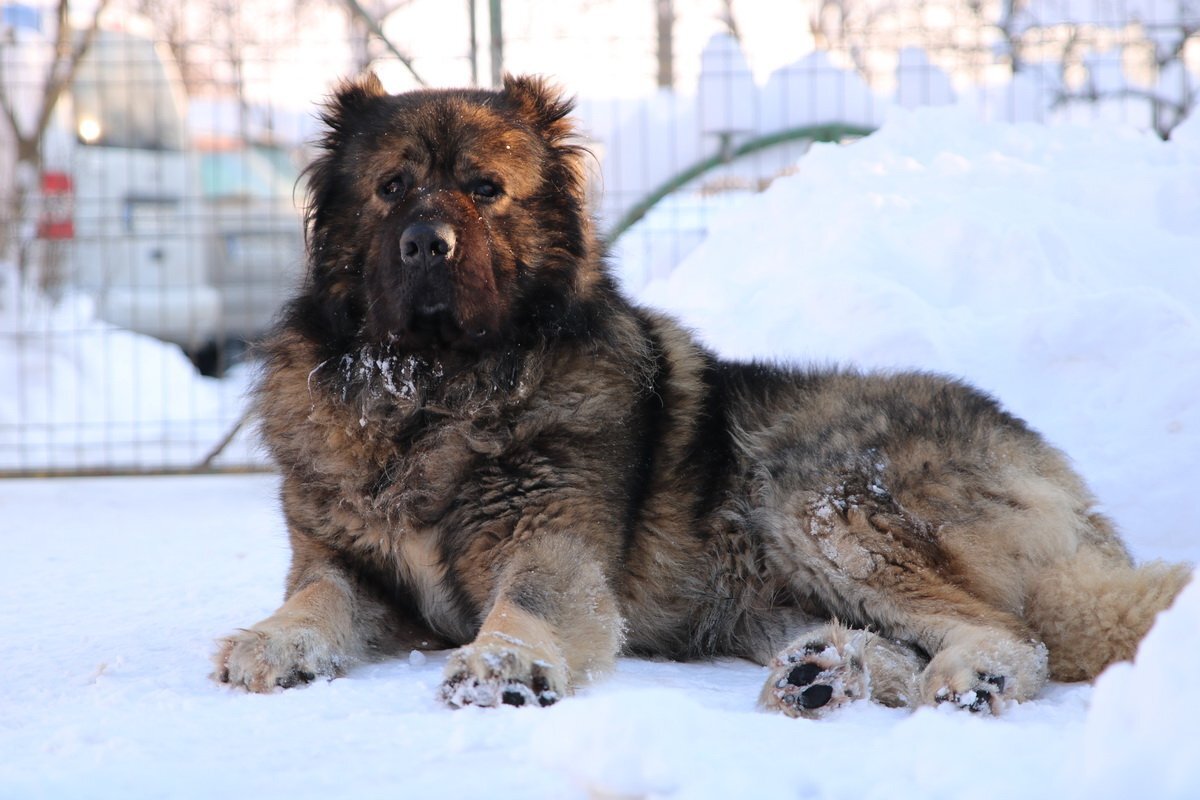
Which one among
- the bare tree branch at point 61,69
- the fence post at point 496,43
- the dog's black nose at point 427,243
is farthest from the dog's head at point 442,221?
the bare tree branch at point 61,69

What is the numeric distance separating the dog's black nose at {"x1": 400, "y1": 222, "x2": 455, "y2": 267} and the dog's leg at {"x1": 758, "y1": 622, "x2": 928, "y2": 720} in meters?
1.49

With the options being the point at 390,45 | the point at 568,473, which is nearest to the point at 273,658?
the point at 568,473

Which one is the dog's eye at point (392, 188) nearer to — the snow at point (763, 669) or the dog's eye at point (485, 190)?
the dog's eye at point (485, 190)

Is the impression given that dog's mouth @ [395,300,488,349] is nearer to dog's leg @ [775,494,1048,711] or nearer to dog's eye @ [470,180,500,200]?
dog's eye @ [470,180,500,200]

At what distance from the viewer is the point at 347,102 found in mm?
3758

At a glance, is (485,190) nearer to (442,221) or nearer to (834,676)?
(442,221)

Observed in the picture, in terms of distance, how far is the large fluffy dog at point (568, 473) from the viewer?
2.98 metres

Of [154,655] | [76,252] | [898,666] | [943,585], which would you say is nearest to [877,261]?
[943,585]

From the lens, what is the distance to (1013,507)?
3186 mm

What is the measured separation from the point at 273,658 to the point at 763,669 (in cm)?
142

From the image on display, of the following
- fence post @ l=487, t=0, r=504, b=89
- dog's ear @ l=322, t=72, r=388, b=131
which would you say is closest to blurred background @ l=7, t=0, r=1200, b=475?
fence post @ l=487, t=0, r=504, b=89

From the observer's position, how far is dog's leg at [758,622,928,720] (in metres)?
2.57

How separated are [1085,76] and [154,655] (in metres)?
8.14

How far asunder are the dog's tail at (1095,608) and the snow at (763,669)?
0.46 feet
